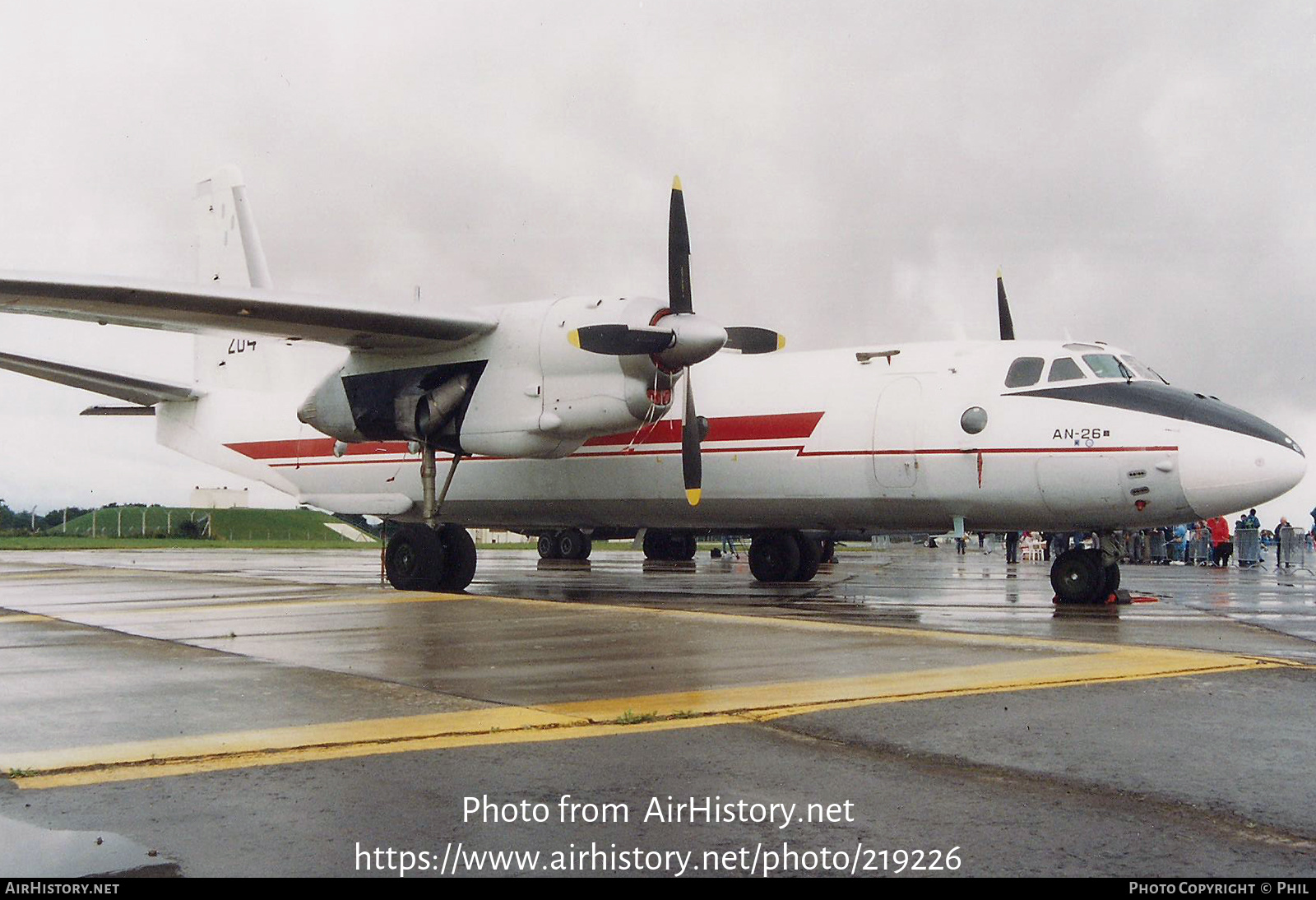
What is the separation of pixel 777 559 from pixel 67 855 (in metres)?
16.6

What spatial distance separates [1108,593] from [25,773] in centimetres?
1285

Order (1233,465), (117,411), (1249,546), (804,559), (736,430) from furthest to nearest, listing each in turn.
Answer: (1249,546), (117,411), (804,559), (736,430), (1233,465)

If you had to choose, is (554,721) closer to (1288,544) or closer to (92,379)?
(92,379)

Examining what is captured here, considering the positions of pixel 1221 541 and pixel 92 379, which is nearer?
pixel 92 379

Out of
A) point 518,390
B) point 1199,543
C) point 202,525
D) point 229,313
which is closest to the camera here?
point 229,313

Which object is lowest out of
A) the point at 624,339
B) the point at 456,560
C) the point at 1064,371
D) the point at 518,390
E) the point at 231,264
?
the point at 456,560

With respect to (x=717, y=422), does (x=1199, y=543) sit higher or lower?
lower

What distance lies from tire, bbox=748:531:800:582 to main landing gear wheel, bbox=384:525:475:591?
5.53 m

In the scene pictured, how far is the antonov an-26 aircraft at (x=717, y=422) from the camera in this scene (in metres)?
13.7

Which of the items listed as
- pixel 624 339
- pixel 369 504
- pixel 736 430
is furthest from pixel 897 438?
pixel 369 504

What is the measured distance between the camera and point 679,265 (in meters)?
15.5

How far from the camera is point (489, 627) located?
1020 centimetres

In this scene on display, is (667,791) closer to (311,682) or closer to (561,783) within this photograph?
(561,783)

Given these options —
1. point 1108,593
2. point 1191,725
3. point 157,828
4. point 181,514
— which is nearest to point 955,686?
point 1191,725
